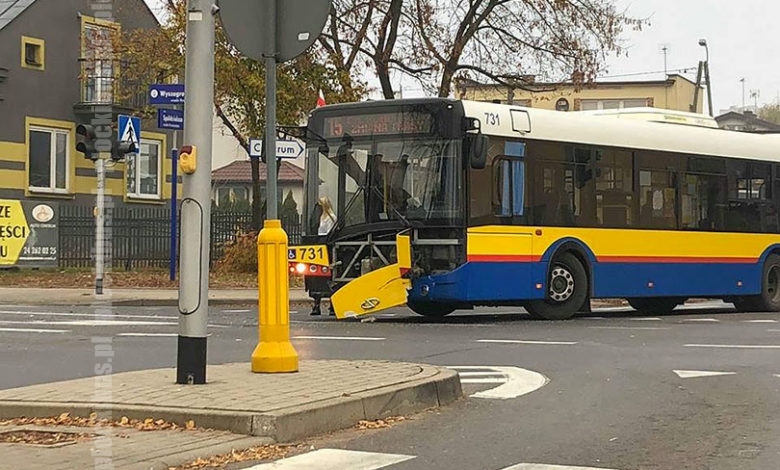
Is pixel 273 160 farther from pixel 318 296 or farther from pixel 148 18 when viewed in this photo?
pixel 148 18

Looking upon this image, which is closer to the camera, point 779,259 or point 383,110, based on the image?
point 383,110

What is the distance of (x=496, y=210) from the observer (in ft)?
56.1

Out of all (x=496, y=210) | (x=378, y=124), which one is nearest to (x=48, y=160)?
Answer: (x=378, y=124)

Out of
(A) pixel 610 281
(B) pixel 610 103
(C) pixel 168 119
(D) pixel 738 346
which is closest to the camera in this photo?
(D) pixel 738 346

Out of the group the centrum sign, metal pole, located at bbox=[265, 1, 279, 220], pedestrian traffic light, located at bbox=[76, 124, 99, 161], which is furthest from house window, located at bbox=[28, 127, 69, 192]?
metal pole, located at bbox=[265, 1, 279, 220]

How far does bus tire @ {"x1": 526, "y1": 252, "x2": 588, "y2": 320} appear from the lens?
18031 millimetres

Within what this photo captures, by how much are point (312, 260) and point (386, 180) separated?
5.40 feet

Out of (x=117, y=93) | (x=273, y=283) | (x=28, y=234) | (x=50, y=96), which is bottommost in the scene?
(x=273, y=283)

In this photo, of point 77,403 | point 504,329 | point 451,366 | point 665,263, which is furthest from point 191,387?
point 665,263

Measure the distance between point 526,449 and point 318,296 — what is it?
35.3ft

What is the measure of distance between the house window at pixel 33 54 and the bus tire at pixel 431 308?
62.4 ft

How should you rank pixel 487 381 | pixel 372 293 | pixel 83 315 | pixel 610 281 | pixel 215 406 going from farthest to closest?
1. pixel 83 315
2. pixel 610 281
3. pixel 372 293
4. pixel 487 381
5. pixel 215 406

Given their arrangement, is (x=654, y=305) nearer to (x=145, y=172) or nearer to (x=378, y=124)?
(x=378, y=124)

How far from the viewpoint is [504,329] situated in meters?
16.2
